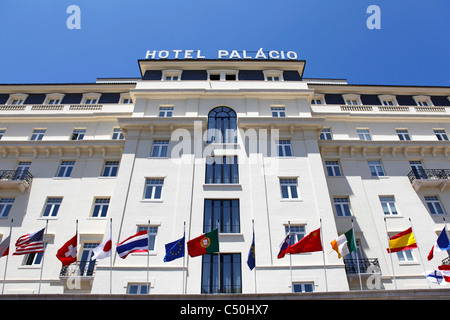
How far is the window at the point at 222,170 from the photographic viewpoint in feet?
81.1

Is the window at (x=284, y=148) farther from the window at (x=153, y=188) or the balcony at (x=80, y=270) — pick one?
the balcony at (x=80, y=270)

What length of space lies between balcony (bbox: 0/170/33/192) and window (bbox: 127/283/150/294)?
12.9m

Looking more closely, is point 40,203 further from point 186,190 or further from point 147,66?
point 147,66

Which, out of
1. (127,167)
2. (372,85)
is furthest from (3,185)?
(372,85)

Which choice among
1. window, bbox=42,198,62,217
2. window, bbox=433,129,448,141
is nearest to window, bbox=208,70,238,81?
window, bbox=42,198,62,217

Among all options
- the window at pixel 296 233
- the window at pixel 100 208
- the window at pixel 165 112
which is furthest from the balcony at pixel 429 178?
the window at pixel 100 208

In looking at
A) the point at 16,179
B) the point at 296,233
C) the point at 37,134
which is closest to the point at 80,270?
the point at 16,179

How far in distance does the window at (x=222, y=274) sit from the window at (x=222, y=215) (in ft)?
6.30

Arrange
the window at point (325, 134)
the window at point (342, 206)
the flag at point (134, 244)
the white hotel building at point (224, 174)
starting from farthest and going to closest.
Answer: the window at point (325, 134)
the window at point (342, 206)
the white hotel building at point (224, 174)
the flag at point (134, 244)

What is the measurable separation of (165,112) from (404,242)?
21325 mm

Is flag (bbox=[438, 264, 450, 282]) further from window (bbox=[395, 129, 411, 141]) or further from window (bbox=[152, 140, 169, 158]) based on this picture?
window (bbox=[152, 140, 169, 158])

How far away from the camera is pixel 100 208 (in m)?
24.8

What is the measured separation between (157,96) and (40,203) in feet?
44.0
